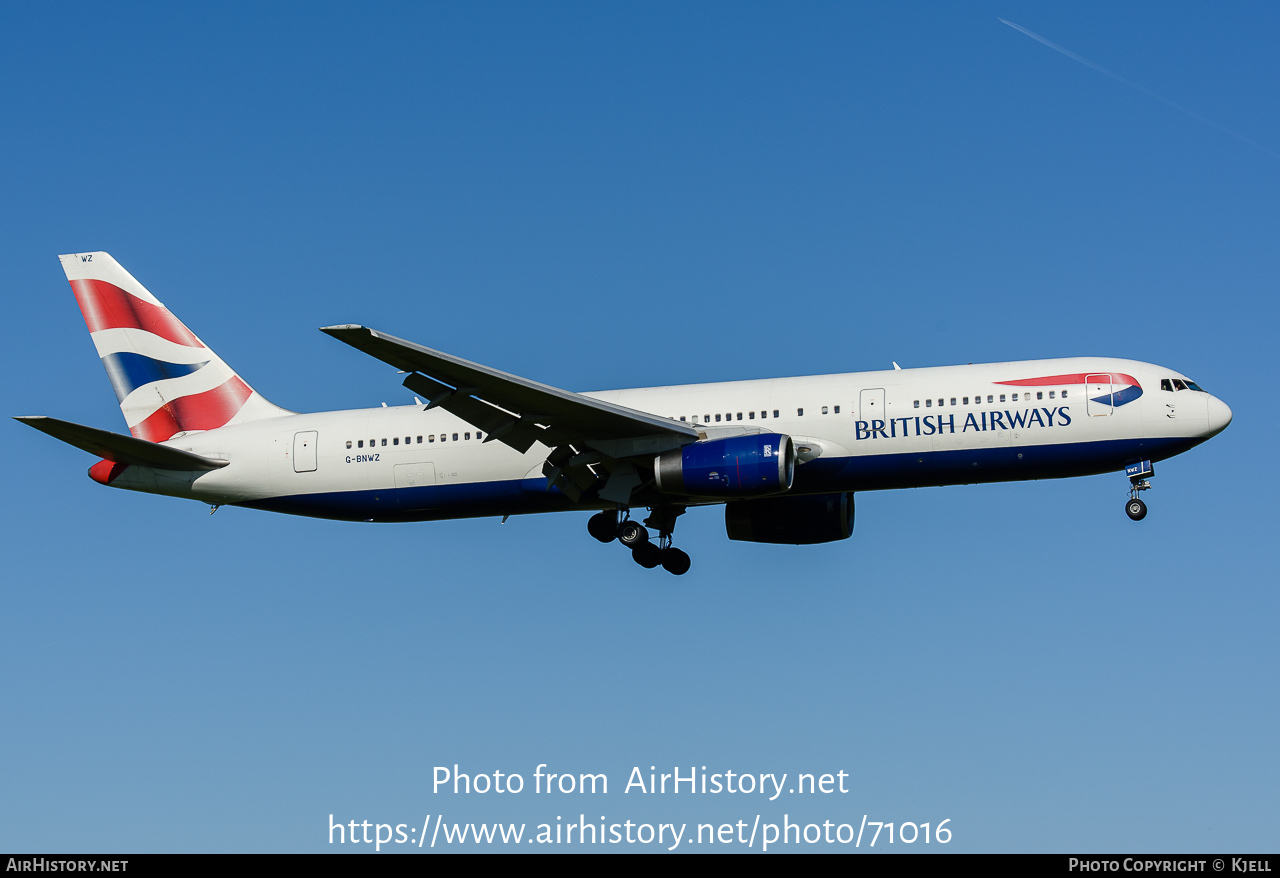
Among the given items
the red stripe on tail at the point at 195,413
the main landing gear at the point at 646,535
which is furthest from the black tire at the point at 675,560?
the red stripe on tail at the point at 195,413

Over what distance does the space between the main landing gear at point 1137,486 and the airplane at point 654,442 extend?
0.10 ft

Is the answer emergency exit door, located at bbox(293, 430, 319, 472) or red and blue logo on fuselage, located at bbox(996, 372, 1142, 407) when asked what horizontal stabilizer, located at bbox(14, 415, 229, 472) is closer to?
emergency exit door, located at bbox(293, 430, 319, 472)

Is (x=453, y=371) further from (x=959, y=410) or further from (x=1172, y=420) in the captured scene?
(x=1172, y=420)

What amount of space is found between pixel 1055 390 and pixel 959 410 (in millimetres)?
2088

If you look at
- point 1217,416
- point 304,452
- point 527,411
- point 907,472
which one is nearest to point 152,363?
point 304,452

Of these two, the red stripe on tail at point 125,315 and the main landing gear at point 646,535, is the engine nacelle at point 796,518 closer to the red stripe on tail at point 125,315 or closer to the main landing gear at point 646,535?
the main landing gear at point 646,535

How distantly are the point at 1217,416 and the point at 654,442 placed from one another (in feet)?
39.6

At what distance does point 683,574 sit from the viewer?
113ft

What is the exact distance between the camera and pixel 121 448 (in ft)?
106

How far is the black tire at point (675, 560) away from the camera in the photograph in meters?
34.2

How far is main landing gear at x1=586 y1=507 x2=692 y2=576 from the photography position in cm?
3353

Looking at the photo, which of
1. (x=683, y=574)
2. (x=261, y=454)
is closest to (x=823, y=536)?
(x=683, y=574)

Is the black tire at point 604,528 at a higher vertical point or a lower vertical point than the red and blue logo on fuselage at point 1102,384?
lower

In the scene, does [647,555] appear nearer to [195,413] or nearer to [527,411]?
[527,411]
